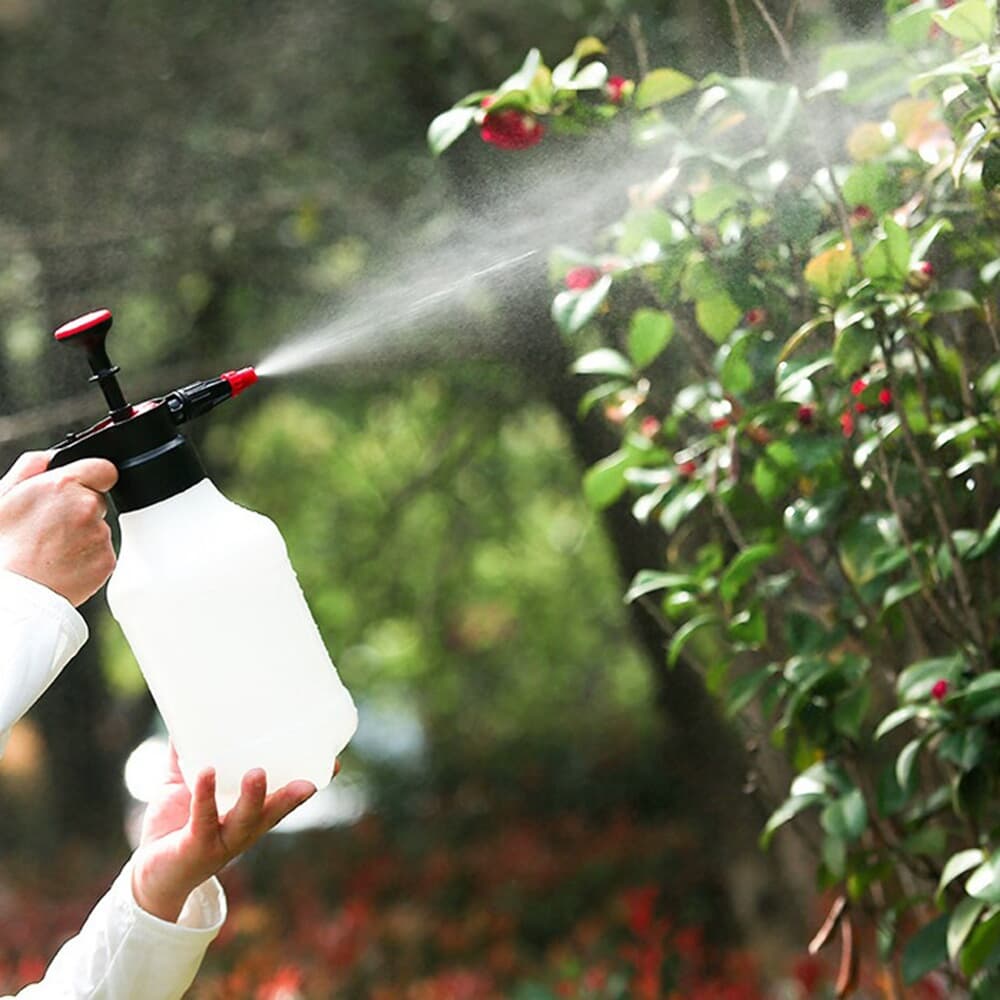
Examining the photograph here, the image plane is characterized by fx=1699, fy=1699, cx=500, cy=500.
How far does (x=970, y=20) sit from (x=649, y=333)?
61 centimetres

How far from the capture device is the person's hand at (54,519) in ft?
3.63

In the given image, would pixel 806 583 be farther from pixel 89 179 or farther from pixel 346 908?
pixel 346 908

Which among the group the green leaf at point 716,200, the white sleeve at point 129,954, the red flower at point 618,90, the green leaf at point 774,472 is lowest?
the green leaf at point 774,472

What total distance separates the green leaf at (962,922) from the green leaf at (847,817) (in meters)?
0.20

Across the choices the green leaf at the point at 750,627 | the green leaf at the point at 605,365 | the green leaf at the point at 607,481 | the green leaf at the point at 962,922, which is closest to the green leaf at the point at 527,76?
the green leaf at the point at 605,365

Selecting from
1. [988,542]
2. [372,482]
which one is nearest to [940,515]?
[988,542]

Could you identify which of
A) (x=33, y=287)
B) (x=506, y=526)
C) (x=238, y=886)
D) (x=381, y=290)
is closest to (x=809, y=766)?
(x=381, y=290)

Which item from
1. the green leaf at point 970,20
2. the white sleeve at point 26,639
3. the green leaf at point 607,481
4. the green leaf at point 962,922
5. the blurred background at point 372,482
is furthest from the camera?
the blurred background at point 372,482

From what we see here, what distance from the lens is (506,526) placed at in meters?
5.69

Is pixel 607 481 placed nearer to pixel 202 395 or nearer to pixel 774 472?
pixel 774 472

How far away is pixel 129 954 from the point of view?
1244 millimetres

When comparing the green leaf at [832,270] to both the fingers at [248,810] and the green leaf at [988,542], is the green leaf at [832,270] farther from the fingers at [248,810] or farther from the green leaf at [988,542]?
the fingers at [248,810]

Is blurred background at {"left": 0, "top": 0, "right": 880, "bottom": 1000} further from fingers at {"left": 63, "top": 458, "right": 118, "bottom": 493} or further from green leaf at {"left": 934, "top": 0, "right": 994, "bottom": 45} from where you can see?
fingers at {"left": 63, "top": 458, "right": 118, "bottom": 493}

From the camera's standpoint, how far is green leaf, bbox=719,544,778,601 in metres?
1.94
